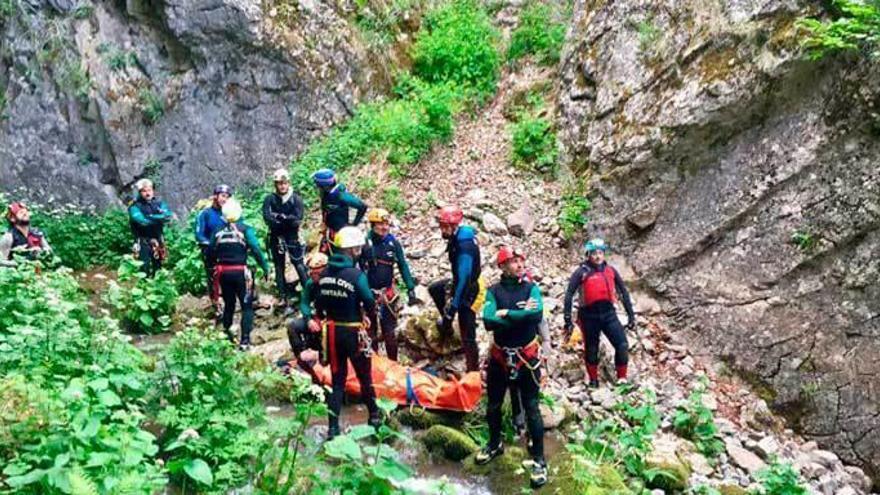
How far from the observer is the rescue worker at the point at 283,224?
1005 cm

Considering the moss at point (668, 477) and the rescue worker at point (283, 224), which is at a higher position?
the rescue worker at point (283, 224)

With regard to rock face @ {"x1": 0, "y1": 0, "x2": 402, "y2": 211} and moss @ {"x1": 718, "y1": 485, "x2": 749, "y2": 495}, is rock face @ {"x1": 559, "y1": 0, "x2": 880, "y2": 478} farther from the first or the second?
rock face @ {"x1": 0, "y1": 0, "x2": 402, "y2": 211}

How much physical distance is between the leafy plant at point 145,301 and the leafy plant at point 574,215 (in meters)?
5.97

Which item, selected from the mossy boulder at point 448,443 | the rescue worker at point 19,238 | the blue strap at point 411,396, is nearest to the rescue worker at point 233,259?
the rescue worker at point 19,238

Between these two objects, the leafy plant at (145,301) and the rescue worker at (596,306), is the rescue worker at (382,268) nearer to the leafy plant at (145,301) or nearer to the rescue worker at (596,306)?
the rescue worker at (596,306)

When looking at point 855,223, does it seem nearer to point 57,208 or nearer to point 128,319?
Result: point 128,319

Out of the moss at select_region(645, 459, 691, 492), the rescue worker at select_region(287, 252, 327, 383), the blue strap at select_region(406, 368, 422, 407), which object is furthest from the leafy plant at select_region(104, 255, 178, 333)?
the moss at select_region(645, 459, 691, 492)

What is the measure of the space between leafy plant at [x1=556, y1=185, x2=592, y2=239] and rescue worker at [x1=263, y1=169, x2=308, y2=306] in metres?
4.21

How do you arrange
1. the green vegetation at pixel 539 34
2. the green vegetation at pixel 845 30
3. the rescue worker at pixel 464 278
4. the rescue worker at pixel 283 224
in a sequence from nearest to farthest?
1. the rescue worker at pixel 464 278
2. the green vegetation at pixel 845 30
3. the rescue worker at pixel 283 224
4. the green vegetation at pixel 539 34

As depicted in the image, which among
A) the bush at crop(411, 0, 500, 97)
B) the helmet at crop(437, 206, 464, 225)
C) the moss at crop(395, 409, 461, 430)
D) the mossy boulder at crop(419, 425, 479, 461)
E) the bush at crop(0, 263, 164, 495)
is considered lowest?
the mossy boulder at crop(419, 425, 479, 461)

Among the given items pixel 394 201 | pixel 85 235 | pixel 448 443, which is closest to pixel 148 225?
pixel 85 235

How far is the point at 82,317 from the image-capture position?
8.06 metres

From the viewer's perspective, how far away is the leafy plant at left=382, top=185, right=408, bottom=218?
511 inches

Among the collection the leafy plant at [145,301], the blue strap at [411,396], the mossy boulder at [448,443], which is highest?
the leafy plant at [145,301]
